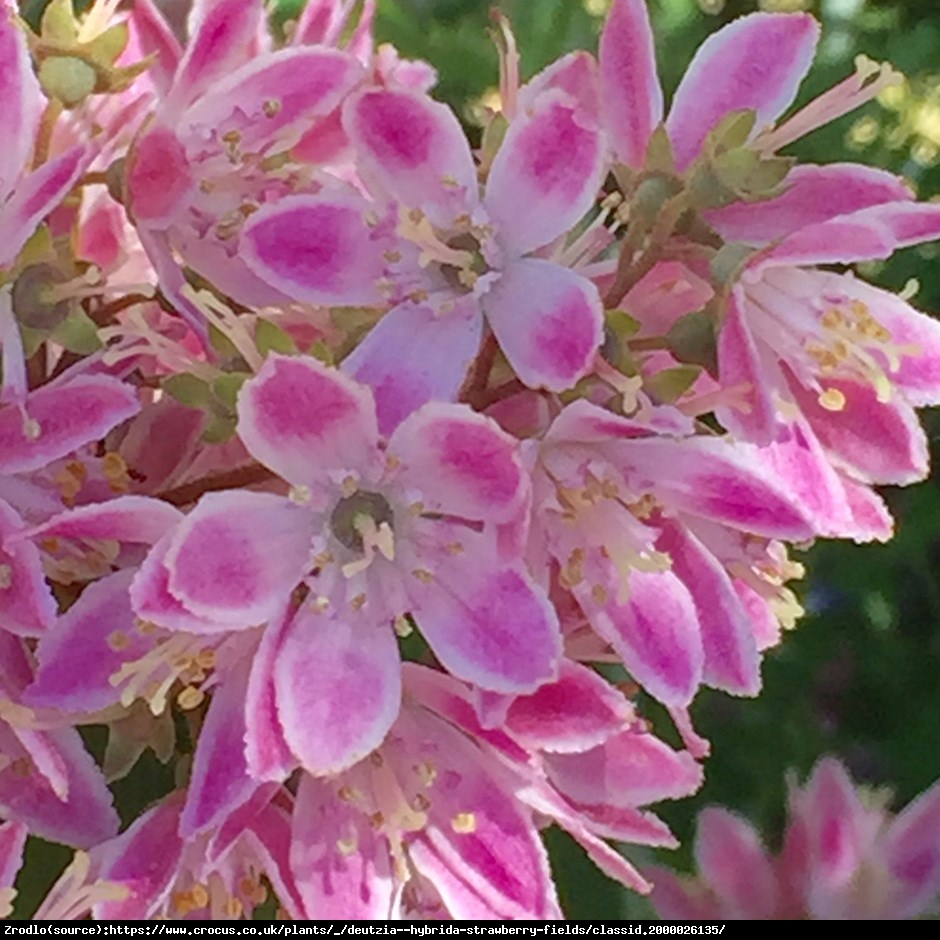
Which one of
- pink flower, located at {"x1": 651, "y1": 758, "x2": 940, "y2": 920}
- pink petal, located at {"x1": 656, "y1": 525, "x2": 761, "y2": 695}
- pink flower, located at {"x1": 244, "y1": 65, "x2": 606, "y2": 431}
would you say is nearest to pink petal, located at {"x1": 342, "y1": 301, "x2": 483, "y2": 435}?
pink flower, located at {"x1": 244, "y1": 65, "x2": 606, "y2": 431}

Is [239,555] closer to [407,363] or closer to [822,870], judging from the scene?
[407,363]

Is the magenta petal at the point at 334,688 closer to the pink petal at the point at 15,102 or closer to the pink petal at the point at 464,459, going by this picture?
the pink petal at the point at 464,459

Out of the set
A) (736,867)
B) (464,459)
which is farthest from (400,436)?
(736,867)

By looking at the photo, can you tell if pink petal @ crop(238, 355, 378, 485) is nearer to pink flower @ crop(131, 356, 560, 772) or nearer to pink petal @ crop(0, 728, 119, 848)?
pink flower @ crop(131, 356, 560, 772)

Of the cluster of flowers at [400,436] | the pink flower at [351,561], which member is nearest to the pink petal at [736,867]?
the cluster of flowers at [400,436]

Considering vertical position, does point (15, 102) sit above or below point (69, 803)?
above
